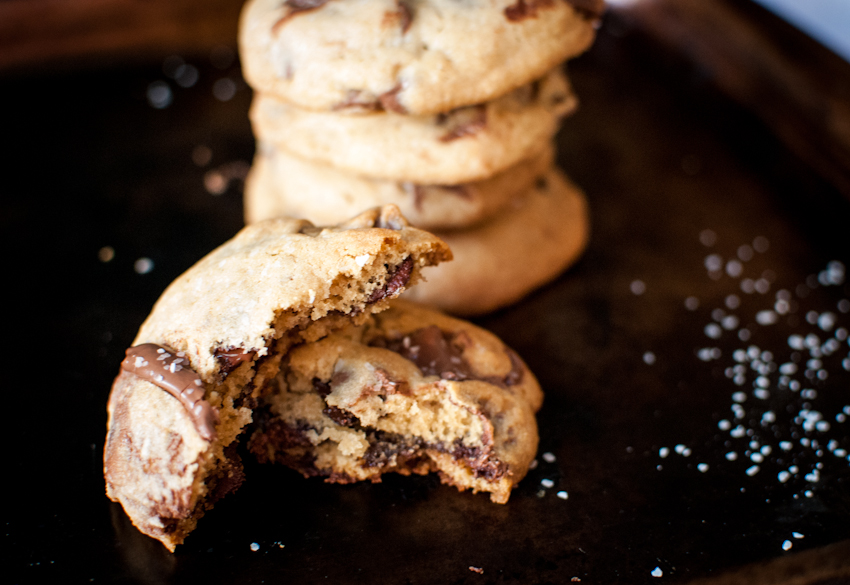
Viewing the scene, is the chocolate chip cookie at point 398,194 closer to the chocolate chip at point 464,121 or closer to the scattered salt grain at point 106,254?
the chocolate chip at point 464,121

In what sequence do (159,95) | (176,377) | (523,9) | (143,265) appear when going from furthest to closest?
(159,95) < (143,265) < (523,9) < (176,377)

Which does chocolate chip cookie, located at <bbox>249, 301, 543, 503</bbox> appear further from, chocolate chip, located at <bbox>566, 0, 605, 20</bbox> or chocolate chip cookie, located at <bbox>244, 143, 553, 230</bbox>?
chocolate chip, located at <bbox>566, 0, 605, 20</bbox>

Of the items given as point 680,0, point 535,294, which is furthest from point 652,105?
point 535,294

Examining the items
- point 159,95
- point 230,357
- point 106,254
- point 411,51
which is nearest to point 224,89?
point 159,95

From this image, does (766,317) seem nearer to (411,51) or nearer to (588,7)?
(588,7)

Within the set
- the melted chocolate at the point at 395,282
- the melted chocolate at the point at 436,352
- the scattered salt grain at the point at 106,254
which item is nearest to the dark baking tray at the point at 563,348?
the scattered salt grain at the point at 106,254

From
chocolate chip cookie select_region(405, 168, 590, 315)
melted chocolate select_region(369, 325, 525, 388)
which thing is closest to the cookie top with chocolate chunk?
chocolate chip cookie select_region(405, 168, 590, 315)

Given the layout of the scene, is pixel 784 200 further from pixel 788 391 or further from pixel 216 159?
pixel 216 159
